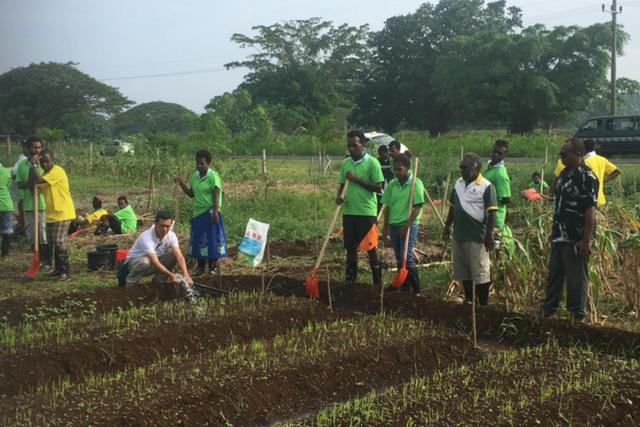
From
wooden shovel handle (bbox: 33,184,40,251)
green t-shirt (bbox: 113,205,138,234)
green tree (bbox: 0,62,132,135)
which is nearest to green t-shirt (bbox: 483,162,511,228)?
Answer: wooden shovel handle (bbox: 33,184,40,251)

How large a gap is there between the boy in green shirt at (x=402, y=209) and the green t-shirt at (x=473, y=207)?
55cm

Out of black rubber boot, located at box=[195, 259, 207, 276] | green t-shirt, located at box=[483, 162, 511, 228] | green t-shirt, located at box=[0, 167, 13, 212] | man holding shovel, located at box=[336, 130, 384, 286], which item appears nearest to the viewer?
green t-shirt, located at box=[483, 162, 511, 228]

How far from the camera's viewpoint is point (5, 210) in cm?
912

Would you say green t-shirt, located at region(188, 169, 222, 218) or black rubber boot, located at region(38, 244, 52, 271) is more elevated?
green t-shirt, located at region(188, 169, 222, 218)

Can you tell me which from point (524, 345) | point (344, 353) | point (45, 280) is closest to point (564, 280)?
point (524, 345)

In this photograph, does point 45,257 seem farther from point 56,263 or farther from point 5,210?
point 5,210

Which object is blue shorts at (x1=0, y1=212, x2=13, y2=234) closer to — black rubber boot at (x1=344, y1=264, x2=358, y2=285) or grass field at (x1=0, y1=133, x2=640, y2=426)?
grass field at (x1=0, y1=133, x2=640, y2=426)

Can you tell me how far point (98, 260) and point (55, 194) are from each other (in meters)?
1.21

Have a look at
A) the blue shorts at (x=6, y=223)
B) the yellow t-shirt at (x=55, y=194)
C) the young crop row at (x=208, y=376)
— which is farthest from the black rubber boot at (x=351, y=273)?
the blue shorts at (x=6, y=223)

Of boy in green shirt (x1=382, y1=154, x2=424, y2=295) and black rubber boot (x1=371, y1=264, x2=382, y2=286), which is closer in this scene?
boy in green shirt (x1=382, y1=154, x2=424, y2=295)

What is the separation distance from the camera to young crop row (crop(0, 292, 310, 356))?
5594 mm

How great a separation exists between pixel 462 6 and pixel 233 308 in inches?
1546

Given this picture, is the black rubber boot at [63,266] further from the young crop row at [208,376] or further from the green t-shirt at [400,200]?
the green t-shirt at [400,200]

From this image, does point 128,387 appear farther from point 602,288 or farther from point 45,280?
point 602,288
